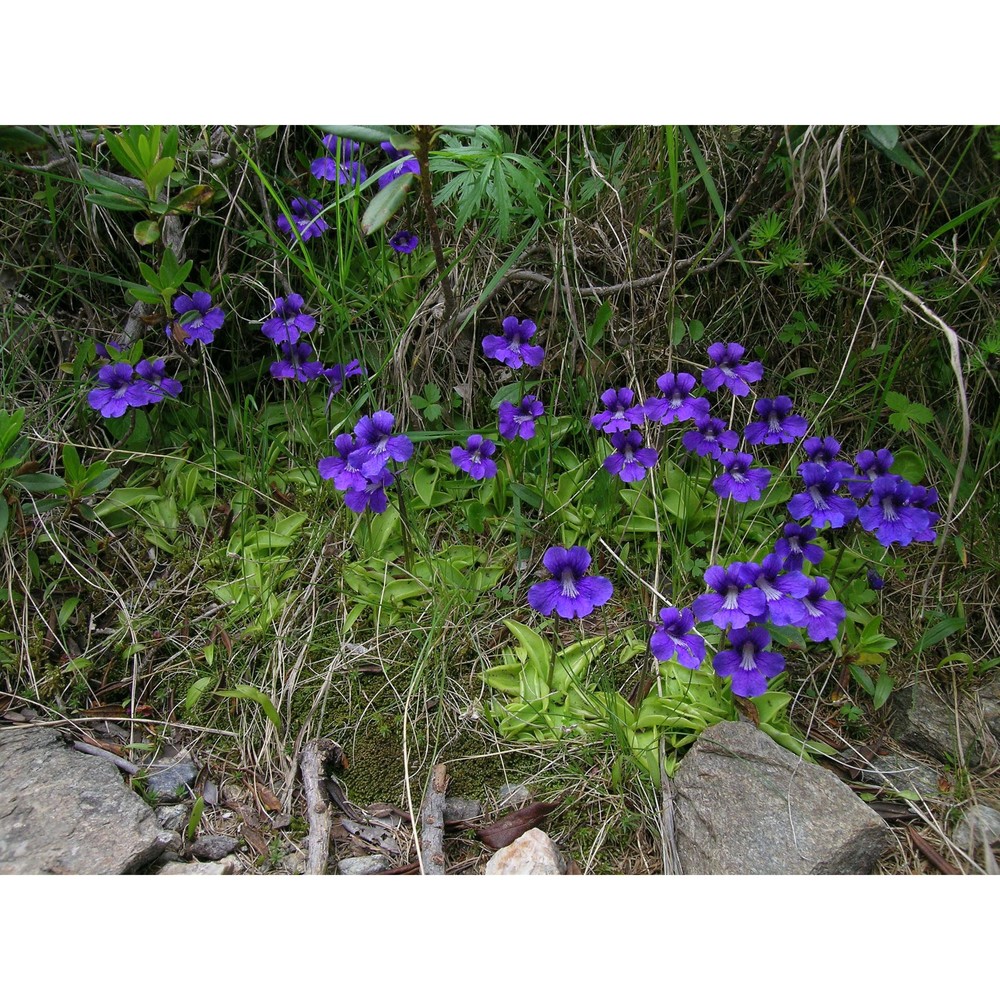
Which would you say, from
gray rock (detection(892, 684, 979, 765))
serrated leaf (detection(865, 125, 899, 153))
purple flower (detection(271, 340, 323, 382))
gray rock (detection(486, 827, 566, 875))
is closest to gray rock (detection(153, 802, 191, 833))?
gray rock (detection(486, 827, 566, 875))

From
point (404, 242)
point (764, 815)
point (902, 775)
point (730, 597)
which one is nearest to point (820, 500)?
point (730, 597)

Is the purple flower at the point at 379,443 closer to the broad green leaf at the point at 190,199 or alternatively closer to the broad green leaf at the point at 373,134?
the broad green leaf at the point at 373,134

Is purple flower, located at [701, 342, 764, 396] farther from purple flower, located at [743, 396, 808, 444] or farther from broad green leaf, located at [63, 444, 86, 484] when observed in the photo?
broad green leaf, located at [63, 444, 86, 484]

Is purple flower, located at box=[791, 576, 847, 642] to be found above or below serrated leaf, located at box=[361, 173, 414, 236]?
below

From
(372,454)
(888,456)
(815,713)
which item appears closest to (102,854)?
(372,454)

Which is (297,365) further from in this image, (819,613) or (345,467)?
(819,613)

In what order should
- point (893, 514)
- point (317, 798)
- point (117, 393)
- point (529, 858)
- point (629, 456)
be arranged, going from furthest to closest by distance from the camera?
point (117, 393) → point (629, 456) → point (893, 514) → point (317, 798) → point (529, 858)
